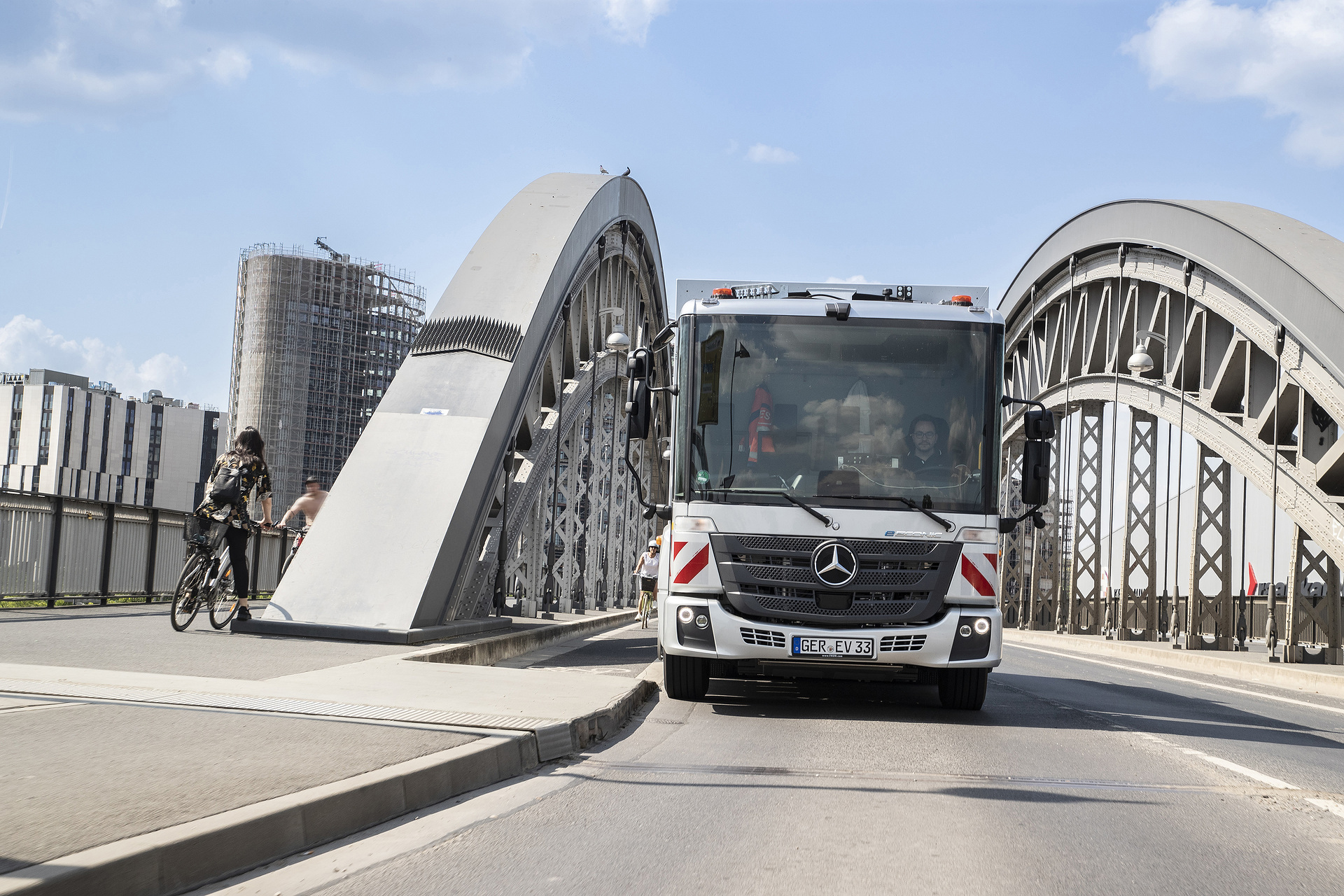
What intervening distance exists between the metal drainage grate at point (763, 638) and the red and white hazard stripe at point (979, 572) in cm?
142

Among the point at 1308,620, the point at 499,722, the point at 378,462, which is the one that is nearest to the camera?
the point at 499,722

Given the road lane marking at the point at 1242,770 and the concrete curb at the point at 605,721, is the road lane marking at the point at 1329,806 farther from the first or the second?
the concrete curb at the point at 605,721

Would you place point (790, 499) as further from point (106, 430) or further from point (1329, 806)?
point (106, 430)

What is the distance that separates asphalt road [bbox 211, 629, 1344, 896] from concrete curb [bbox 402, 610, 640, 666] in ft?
8.06

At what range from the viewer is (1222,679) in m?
17.9

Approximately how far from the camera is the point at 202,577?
11.4 metres

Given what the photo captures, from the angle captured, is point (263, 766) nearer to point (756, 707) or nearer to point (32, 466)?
point (756, 707)

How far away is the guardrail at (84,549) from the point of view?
14062mm

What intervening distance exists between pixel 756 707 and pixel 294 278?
314ft

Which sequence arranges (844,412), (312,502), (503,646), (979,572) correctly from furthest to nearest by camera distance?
(312,502) → (503,646) → (844,412) → (979,572)

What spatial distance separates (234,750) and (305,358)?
96438mm

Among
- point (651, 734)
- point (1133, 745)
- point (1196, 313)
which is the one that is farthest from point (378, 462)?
point (1196, 313)

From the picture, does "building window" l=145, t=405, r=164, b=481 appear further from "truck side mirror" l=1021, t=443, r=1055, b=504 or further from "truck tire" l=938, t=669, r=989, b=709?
"truck side mirror" l=1021, t=443, r=1055, b=504

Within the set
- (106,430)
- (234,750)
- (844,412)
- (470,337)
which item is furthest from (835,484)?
(106,430)
